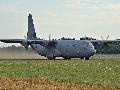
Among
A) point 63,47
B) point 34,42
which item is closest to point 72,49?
point 63,47

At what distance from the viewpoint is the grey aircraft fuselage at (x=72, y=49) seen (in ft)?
238

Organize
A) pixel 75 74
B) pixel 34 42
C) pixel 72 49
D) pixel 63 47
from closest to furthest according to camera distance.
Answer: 1. pixel 75 74
2. pixel 72 49
3. pixel 63 47
4. pixel 34 42

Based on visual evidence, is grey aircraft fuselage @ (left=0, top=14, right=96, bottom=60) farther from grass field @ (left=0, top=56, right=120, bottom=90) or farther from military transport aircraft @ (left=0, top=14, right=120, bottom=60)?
grass field @ (left=0, top=56, right=120, bottom=90)

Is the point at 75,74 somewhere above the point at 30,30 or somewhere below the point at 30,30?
below

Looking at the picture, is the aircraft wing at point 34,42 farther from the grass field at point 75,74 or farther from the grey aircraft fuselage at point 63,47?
the grass field at point 75,74

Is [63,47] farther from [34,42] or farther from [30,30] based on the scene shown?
[30,30]

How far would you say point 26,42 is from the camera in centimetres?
7619

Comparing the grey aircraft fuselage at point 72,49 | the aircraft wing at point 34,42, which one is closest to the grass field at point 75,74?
the grey aircraft fuselage at point 72,49

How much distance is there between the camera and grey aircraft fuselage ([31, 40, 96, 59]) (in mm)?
72500

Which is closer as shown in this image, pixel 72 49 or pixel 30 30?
pixel 72 49

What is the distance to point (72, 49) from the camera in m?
73.6

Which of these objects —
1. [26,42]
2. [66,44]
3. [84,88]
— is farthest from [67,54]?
[84,88]

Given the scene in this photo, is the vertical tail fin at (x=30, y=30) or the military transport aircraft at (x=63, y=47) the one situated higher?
the vertical tail fin at (x=30, y=30)

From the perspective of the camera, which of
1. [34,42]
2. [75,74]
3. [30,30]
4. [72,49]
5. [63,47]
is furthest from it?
[30,30]
